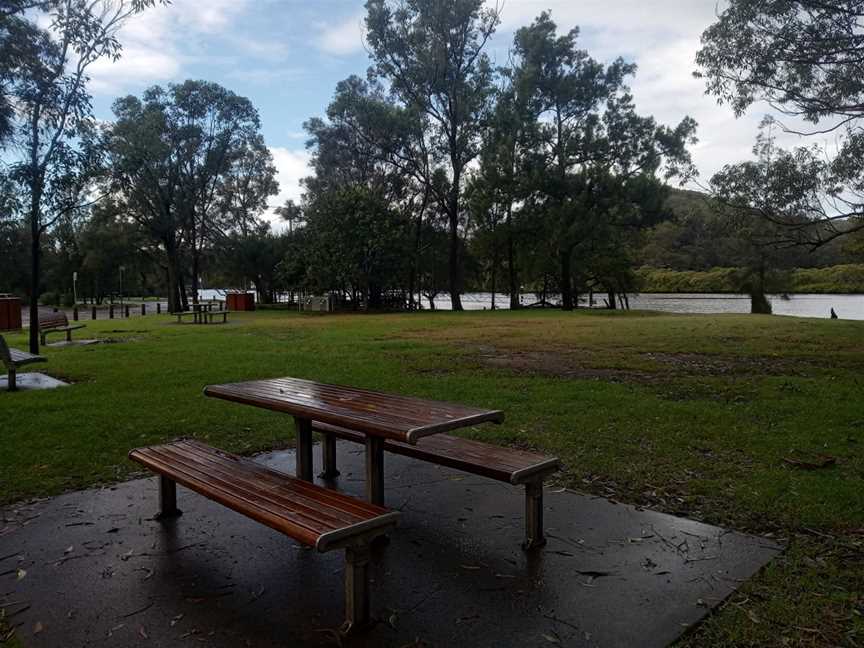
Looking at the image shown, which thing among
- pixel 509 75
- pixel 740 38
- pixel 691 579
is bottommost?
pixel 691 579

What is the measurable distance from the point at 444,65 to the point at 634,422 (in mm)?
27937

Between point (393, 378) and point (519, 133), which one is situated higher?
point (519, 133)

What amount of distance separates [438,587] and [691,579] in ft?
3.84

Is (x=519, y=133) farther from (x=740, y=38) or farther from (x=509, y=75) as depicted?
(x=740, y=38)

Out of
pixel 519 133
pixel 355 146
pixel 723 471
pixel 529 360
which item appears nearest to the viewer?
pixel 723 471

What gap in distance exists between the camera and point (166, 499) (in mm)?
3701

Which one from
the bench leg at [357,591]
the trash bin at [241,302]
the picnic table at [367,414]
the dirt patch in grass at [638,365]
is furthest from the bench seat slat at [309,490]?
the trash bin at [241,302]

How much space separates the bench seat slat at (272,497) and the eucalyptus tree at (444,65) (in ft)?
94.3

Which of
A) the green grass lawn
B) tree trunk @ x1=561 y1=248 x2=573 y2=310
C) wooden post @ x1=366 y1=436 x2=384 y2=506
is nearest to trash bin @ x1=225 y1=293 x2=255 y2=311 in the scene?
tree trunk @ x1=561 y1=248 x2=573 y2=310

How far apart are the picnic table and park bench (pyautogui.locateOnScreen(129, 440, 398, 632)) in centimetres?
36

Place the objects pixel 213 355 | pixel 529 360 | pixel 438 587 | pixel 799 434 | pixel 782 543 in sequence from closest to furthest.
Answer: pixel 438 587, pixel 782 543, pixel 799 434, pixel 529 360, pixel 213 355

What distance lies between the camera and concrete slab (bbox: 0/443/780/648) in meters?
2.49

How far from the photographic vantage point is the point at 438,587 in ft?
9.40

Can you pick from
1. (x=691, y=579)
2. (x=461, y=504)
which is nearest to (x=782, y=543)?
(x=691, y=579)
